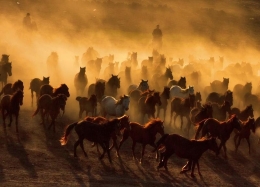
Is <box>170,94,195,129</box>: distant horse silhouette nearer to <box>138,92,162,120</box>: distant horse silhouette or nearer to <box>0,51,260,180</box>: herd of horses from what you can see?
<box>0,51,260,180</box>: herd of horses

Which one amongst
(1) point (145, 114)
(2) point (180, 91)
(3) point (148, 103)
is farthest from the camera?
(2) point (180, 91)

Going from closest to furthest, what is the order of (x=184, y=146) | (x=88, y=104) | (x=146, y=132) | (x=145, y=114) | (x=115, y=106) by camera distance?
1. (x=184, y=146)
2. (x=146, y=132)
3. (x=115, y=106)
4. (x=88, y=104)
5. (x=145, y=114)

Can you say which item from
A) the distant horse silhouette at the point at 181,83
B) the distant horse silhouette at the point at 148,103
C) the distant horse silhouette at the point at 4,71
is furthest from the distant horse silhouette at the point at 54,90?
the distant horse silhouette at the point at 181,83

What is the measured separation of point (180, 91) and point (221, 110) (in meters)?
2.95

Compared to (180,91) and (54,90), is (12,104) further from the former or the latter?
(180,91)

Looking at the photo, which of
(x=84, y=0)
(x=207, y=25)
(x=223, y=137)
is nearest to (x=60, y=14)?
(x=84, y=0)

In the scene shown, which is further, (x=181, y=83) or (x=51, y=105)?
(x=181, y=83)

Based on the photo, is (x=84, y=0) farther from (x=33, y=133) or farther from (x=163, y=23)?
(x=33, y=133)

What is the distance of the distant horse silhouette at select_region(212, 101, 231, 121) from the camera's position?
2244 cm

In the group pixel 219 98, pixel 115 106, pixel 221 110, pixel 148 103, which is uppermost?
pixel 219 98

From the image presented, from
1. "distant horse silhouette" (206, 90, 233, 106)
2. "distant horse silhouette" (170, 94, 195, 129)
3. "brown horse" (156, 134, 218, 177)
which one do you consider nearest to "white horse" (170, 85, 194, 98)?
"distant horse silhouette" (206, 90, 233, 106)

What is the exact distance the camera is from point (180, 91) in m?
24.9

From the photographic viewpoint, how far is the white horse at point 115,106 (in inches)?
843

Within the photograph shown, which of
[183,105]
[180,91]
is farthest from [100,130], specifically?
[180,91]
